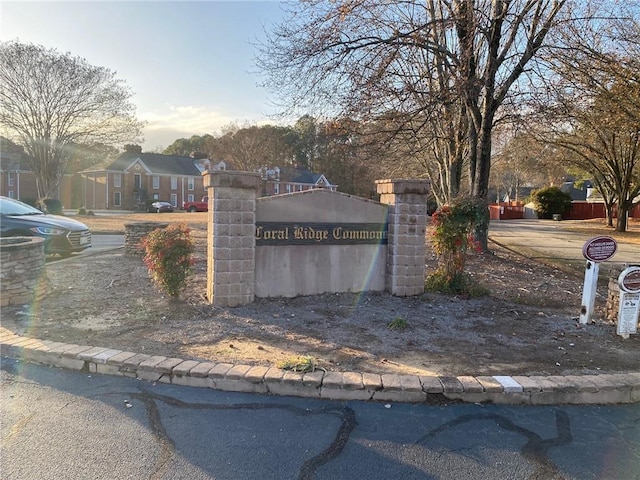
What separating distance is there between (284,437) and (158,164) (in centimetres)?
→ 5808

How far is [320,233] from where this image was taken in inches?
258

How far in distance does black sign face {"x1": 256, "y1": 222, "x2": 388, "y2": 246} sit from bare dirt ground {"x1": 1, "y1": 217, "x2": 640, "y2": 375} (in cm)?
85

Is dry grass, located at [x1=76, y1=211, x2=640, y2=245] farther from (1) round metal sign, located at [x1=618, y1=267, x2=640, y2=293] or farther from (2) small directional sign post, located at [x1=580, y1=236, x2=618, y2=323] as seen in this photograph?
(1) round metal sign, located at [x1=618, y1=267, x2=640, y2=293]

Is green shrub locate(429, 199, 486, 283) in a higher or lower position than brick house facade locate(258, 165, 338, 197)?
lower

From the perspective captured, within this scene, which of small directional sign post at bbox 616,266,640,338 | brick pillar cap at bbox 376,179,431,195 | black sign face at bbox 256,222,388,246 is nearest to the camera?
small directional sign post at bbox 616,266,640,338

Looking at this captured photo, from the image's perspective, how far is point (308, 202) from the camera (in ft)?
21.2

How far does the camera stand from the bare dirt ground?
4.34m

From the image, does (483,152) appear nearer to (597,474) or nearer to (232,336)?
(232,336)

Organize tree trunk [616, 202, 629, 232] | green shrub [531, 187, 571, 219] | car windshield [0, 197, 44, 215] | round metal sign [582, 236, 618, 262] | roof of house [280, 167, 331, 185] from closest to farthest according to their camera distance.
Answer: round metal sign [582, 236, 618, 262]
car windshield [0, 197, 44, 215]
tree trunk [616, 202, 629, 232]
green shrub [531, 187, 571, 219]
roof of house [280, 167, 331, 185]

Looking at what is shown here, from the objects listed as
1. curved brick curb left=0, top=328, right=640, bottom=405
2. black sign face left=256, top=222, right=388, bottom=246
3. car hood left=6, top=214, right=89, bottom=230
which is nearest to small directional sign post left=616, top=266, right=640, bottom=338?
curved brick curb left=0, top=328, right=640, bottom=405

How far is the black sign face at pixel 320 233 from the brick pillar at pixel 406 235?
0.25 meters

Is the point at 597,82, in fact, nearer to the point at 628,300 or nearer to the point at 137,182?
the point at 628,300

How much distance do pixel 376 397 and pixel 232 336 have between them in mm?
1998

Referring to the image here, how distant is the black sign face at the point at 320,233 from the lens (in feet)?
20.6
